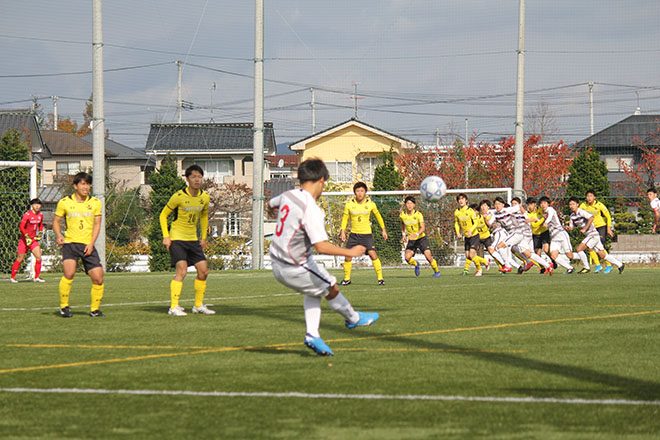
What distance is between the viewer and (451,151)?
64.1 meters

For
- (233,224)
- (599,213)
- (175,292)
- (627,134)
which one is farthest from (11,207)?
(627,134)

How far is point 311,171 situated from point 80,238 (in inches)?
238

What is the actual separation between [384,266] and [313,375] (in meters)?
30.7

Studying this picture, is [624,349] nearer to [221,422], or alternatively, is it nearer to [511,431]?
[511,431]

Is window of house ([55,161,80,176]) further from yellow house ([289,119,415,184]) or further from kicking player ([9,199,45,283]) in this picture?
kicking player ([9,199,45,283])

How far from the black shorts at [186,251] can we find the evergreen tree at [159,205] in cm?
2331

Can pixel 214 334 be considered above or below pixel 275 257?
below

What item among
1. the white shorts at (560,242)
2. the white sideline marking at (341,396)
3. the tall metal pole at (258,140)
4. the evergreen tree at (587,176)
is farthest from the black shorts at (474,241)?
the evergreen tree at (587,176)

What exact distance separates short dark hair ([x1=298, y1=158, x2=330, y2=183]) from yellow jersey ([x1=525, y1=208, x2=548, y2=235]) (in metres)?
19.4

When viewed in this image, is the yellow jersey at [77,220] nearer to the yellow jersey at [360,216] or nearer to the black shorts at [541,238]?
the yellow jersey at [360,216]

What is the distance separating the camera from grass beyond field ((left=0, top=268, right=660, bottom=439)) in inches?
258

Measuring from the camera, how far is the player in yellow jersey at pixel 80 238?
572 inches

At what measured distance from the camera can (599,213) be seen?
28.4 meters

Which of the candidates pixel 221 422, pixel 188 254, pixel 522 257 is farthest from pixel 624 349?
pixel 522 257
